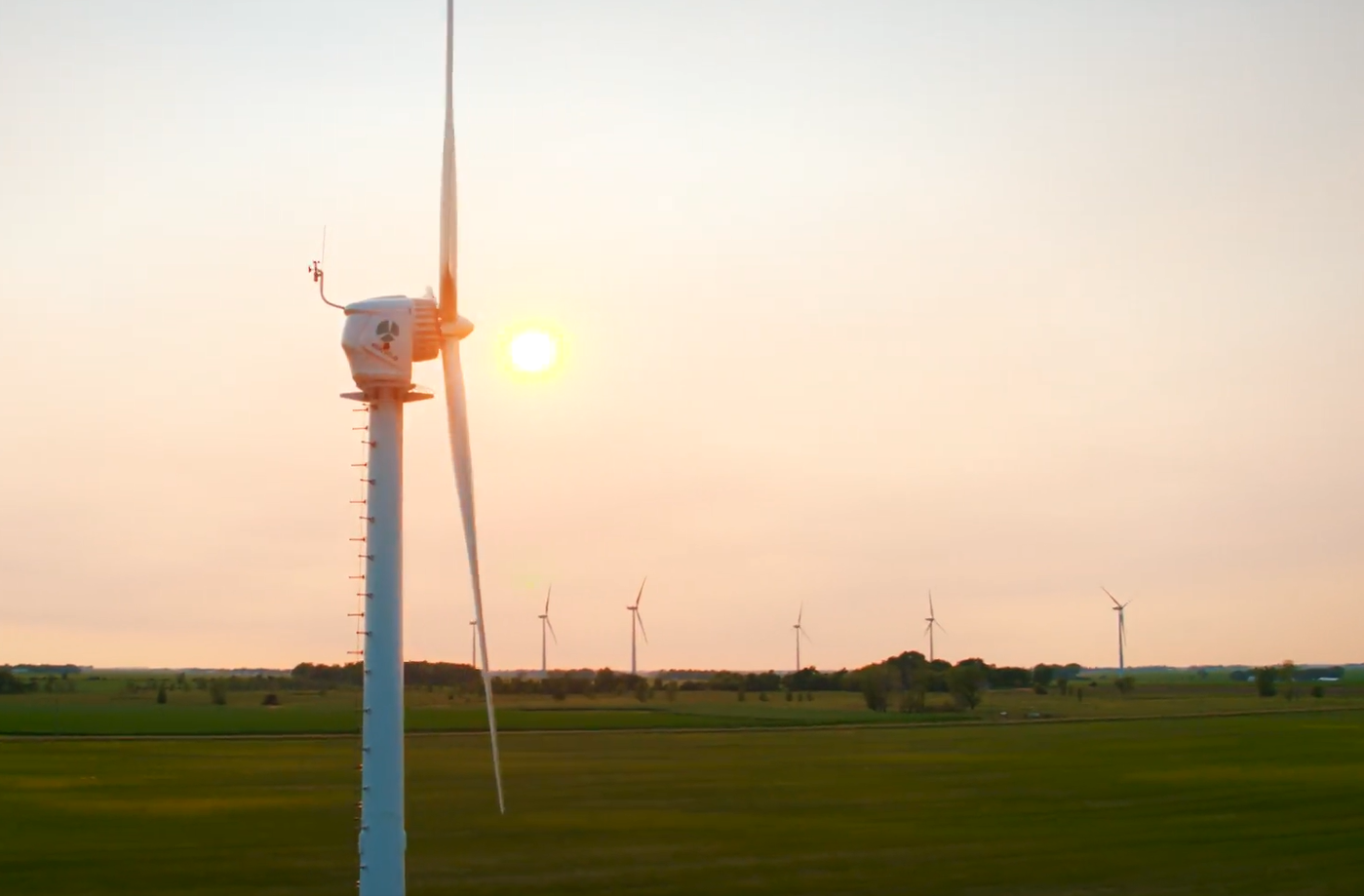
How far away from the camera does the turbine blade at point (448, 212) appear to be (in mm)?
18953

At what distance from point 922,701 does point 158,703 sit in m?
76.4

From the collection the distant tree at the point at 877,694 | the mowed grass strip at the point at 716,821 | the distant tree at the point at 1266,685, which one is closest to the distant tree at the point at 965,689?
the distant tree at the point at 877,694

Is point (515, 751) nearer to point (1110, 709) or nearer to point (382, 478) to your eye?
point (382, 478)

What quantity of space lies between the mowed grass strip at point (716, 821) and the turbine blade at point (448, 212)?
14320 mm

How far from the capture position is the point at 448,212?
20.0m

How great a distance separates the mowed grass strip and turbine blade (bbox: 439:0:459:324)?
14.3m

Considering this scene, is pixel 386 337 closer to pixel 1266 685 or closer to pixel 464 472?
pixel 464 472

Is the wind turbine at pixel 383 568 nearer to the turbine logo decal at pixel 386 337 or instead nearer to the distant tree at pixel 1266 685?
the turbine logo decal at pixel 386 337

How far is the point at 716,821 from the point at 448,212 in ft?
82.4

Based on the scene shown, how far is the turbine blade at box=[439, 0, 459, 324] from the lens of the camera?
746 inches

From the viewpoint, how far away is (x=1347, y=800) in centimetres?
4494

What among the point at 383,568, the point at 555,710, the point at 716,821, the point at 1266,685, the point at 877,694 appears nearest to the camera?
the point at 383,568

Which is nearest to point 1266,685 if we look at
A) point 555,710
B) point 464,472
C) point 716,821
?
point 555,710

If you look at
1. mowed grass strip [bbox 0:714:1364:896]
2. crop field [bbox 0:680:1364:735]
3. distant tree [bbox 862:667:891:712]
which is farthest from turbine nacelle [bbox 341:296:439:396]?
distant tree [bbox 862:667:891:712]
